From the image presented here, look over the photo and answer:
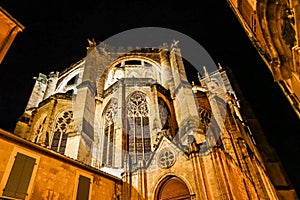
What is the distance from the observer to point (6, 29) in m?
6.23

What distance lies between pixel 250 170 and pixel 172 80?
32.7 ft

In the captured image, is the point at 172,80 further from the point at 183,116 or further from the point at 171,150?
the point at 171,150

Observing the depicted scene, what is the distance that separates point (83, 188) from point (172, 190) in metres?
3.90

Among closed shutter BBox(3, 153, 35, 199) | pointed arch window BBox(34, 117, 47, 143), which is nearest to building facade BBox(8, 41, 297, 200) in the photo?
pointed arch window BBox(34, 117, 47, 143)

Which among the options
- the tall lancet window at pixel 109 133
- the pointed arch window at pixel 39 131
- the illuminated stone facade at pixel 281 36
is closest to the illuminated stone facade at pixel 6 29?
the illuminated stone facade at pixel 281 36

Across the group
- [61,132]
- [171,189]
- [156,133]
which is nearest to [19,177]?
[171,189]

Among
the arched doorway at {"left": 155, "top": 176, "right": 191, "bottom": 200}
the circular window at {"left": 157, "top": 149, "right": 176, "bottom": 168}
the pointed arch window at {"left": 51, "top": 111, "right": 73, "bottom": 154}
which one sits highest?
the pointed arch window at {"left": 51, "top": 111, "right": 73, "bottom": 154}

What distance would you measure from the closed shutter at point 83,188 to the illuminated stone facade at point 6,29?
528cm

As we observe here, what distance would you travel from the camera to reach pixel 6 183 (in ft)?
18.3

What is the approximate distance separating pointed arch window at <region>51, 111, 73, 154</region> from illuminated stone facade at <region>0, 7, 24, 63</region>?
10.1 m

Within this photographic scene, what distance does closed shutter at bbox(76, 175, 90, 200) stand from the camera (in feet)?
24.0

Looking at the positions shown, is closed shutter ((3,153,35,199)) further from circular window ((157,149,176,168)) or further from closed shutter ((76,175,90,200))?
circular window ((157,149,176,168))

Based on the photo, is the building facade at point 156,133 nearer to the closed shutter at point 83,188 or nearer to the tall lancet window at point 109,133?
the tall lancet window at point 109,133

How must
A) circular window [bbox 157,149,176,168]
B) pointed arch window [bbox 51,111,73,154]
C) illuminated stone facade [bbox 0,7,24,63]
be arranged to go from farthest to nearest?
pointed arch window [bbox 51,111,73,154], circular window [bbox 157,149,176,168], illuminated stone facade [bbox 0,7,24,63]
